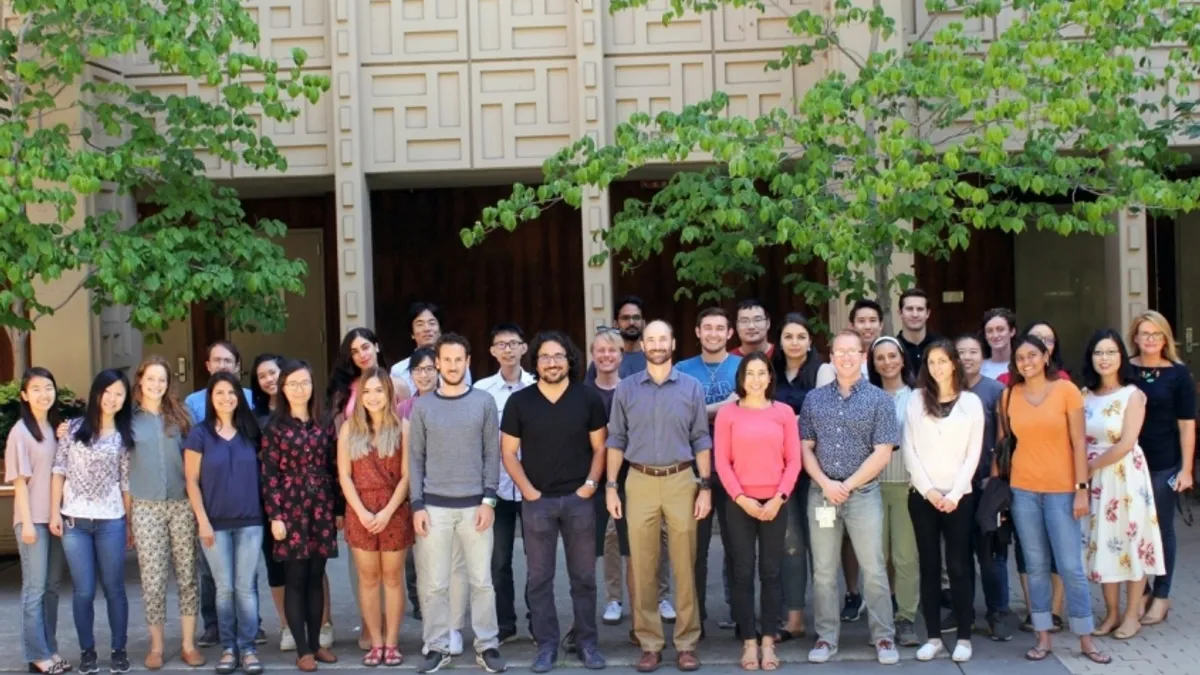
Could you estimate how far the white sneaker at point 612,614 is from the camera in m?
8.90

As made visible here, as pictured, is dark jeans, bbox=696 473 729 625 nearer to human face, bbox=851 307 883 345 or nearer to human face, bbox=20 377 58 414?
human face, bbox=851 307 883 345

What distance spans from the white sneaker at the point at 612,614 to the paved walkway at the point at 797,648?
6 centimetres

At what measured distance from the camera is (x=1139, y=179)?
911 cm

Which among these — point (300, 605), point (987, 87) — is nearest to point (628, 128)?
point (987, 87)

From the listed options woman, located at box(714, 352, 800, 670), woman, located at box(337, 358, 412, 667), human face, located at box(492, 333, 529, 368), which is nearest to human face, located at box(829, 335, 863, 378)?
woman, located at box(714, 352, 800, 670)

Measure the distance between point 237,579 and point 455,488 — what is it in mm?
1361

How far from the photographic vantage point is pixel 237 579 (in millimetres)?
7984

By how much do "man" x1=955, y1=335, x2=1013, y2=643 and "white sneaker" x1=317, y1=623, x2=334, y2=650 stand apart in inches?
152

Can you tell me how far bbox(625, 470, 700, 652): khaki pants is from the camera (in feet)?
25.7

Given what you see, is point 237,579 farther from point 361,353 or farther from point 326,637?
point 361,353

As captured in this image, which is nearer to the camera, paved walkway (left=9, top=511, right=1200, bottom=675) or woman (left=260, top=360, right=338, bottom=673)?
paved walkway (left=9, top=511, right=1200, bottom=675)

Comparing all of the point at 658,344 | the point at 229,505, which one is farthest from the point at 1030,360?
the point at 229,505

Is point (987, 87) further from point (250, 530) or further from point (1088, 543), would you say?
point (250, 530)

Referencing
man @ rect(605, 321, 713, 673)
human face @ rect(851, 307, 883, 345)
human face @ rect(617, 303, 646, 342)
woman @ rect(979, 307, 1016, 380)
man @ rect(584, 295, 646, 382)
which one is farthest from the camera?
human face @ rect(617, 303, 646, 342)
